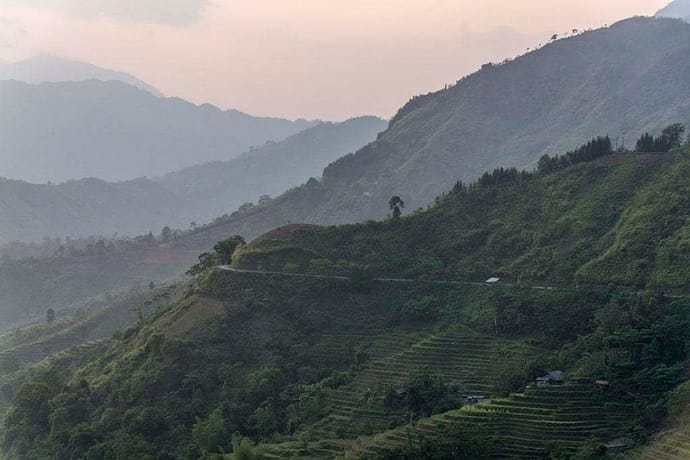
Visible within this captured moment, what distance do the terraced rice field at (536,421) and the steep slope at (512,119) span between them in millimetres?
87516

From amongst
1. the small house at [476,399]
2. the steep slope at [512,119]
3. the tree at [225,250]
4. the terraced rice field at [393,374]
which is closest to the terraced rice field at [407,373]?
the terraced rice field at [393,374]

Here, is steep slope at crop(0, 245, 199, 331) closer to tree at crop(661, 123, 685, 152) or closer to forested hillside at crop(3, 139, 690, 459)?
forested hillside at crop(3, 139, 690, 459)

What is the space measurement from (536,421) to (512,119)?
129m

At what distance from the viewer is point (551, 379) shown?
3269cm

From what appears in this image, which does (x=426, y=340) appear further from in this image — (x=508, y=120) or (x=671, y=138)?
(x=508, y=120)

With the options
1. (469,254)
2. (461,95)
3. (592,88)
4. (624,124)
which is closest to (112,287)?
(469,254)

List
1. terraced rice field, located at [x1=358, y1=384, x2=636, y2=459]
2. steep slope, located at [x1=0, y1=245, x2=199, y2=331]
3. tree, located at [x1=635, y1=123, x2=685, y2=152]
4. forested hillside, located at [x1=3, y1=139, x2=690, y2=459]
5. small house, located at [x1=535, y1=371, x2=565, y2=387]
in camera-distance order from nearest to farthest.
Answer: terraced rice field, located at [x1=358, y1=384, x2=636, y2=459]
forested hillside, located at [x1=3, y1=139, x2=690, y2=459]
small house, located at [x1=535, y1=371, x2=565, y2=387]
tree, located at [x1=635, y1=123, x2=685, y2=152]
steep slope, located at [x1=0, y1=245, x2=199, y2=331]

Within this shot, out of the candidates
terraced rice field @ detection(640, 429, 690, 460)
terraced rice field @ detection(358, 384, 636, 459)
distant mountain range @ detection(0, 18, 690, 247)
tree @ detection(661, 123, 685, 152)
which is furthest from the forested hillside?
distant mountain range @ detection(0, 18, 690, 247)

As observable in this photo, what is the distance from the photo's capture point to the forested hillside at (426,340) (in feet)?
101

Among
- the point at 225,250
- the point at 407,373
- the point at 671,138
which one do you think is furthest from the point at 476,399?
the point at 671,138

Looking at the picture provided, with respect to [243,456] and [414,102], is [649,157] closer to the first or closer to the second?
[243,456]

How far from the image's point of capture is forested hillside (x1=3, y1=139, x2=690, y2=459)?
30719 mm

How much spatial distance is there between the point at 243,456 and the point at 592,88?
459 feet

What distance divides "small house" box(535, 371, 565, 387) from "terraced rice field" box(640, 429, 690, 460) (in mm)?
5555
